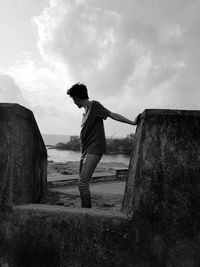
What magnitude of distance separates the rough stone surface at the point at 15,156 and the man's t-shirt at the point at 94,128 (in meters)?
0.54

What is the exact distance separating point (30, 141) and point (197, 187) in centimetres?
158

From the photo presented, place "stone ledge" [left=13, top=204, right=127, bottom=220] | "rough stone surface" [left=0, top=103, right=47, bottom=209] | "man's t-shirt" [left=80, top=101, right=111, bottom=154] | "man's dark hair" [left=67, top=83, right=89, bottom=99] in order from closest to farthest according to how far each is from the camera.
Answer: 1. "stone ledge" [left=13, top=204, right=127, bottom=220]
2. "rough stone surface" [left=0, top=103, right=47, bottom=209]
3. "man's t-shirt" [left=80, top=101, right=111, bottom=154]
4. "man's dark hair" [left=67, top=83, right=89, bottom=99]

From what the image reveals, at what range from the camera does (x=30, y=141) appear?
310 cm

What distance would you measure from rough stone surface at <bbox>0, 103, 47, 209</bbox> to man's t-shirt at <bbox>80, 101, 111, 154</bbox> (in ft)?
1.78

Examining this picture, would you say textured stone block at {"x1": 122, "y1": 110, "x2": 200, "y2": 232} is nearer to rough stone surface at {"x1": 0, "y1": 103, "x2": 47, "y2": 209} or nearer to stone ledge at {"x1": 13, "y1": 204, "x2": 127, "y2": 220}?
stone ledge at {"x1": 13, "y1": 204, "x2": 127, "y2": 220}

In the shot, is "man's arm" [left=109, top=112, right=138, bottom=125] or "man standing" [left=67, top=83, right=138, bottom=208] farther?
"man standing" [left=67, top=83, right=138, bottom=208]

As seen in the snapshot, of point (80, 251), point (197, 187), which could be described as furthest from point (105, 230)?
point (197, 187)

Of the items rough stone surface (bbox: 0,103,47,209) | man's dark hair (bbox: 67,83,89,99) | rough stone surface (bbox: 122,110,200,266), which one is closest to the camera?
rough stone surface (bbox: 122,110,200,266)

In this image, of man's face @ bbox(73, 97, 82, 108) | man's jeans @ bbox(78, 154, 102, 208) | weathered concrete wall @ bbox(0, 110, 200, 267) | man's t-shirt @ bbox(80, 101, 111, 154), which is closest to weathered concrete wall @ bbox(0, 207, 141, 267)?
weathered concrete wall @ bbox(0, 110, 200, 267)

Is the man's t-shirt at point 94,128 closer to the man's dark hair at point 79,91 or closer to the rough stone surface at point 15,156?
the man's dark hair at point 79,91

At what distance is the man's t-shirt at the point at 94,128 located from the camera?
3.18 m

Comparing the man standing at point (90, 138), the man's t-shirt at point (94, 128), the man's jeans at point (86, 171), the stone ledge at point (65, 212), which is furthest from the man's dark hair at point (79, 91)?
the stone ledge at point (65, 212)

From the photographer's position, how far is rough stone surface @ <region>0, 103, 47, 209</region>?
2.79m

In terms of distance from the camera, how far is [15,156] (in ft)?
9.34
